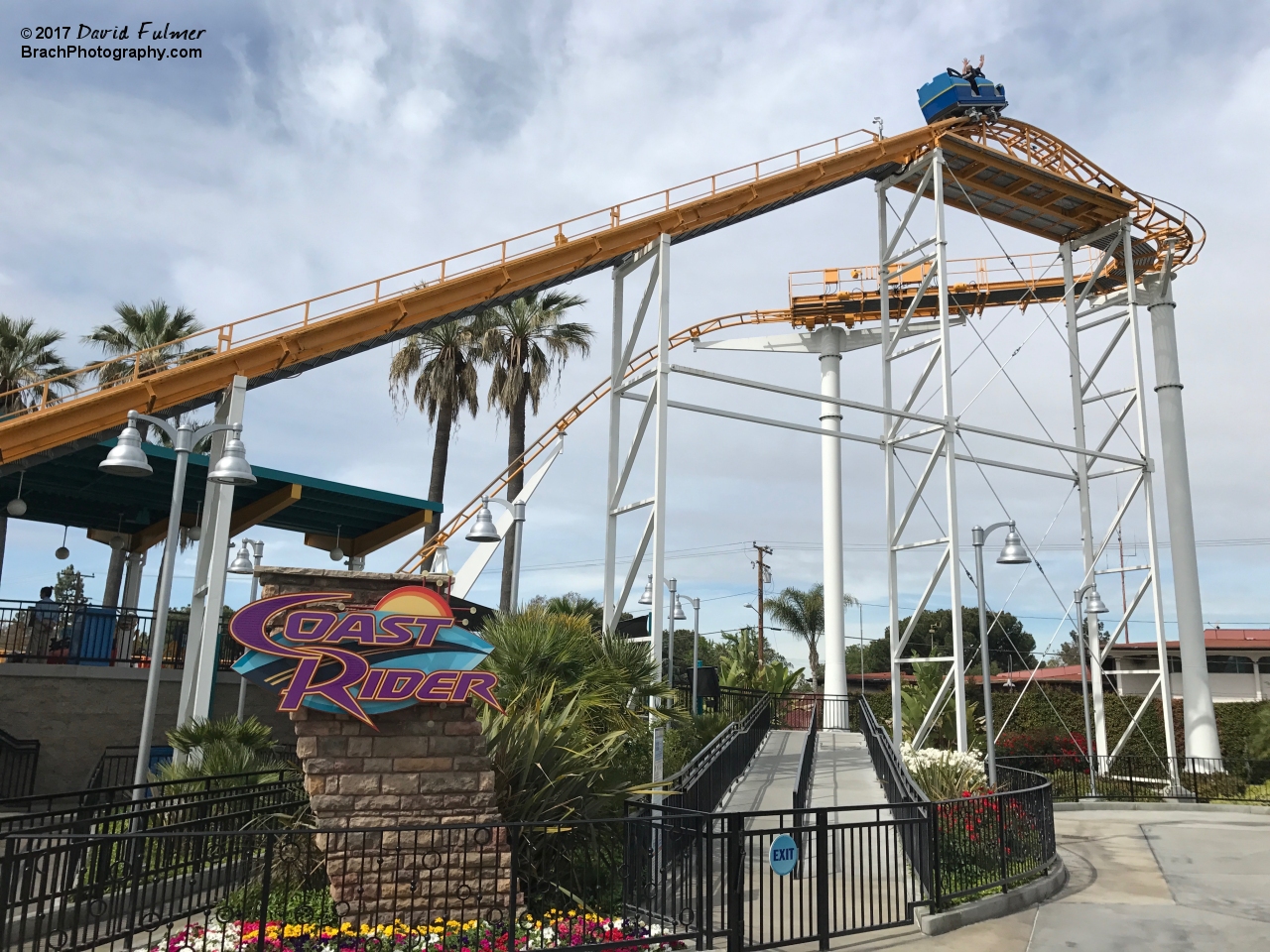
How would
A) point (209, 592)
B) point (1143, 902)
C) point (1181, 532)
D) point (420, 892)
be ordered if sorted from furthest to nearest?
point (1181, 532) < point (209, 592) < point (1143, 902) < point (420, 892)

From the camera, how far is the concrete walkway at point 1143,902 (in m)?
9.12

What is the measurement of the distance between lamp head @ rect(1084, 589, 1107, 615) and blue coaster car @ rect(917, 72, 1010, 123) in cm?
1203

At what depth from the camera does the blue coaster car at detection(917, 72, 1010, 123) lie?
24172 millimetres

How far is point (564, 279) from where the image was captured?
20.5 meters

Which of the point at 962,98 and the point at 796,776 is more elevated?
the point at 962,98

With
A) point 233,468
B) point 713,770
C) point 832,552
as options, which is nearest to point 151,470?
point 233,468

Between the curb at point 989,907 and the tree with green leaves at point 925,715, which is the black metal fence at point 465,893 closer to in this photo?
the curb at point 989,907

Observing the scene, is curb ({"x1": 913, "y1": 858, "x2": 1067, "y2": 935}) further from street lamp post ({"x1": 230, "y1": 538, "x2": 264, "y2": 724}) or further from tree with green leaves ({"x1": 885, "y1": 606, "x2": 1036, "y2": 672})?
tree with green leaves ({"x1": 885, "y1": 606, "x2": 1036, "y2": 672})

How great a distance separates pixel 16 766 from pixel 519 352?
Result: 20.1 meters

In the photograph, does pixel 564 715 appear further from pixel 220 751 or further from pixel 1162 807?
pixel 1162 807

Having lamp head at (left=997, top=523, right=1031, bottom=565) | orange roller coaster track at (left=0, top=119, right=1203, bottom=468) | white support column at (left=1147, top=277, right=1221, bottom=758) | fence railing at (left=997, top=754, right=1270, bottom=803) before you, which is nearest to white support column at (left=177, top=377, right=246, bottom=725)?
orange roller coaster track at (left=0, top=119, right=1203, bottom=468)

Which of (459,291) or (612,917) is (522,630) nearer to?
(612,917)

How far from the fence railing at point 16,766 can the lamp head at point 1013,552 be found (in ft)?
57.9

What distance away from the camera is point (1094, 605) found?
23.9 meters
